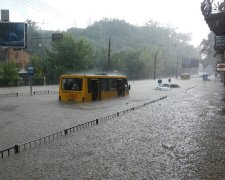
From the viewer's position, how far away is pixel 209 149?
11492mm

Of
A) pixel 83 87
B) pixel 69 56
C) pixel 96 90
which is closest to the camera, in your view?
pixel 83 87

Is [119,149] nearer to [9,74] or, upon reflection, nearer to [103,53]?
[9,74]

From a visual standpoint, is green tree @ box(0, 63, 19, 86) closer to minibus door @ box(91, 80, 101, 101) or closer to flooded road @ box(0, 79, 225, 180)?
minibus door @ box(91, 80, 101, 101)

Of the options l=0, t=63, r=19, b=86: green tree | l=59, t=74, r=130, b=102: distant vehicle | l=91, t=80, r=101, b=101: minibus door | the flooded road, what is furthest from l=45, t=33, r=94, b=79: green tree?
the flooded road

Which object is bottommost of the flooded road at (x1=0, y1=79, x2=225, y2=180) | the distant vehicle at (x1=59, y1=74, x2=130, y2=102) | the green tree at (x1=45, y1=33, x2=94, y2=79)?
the flooded road at (x1=0, y1=79, x2=225, y2=180)

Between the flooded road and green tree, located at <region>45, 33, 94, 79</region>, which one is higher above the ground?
green tree, located at <region>45, 33, 94, 79</region>

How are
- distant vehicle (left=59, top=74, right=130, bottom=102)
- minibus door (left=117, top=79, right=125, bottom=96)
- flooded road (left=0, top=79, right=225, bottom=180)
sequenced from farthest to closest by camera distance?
1. minibus door (left=117, top=79, right=125, bottom=96)
2. distant vehicle (left=59, top=74, right=130, bottom=102)
3. flooded road (left=0, top=79, right=225, bottom=180)

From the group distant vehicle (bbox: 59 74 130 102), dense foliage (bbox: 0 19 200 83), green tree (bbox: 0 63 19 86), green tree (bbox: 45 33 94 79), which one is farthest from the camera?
green tree (bbox: 45 33 94 79)

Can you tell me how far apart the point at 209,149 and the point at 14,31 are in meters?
35.9

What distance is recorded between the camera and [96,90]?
95.5 feet

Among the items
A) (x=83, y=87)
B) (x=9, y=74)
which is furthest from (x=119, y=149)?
(x=9, y=74)

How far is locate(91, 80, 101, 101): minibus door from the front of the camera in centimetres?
2842

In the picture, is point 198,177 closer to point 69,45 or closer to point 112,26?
point 69,45

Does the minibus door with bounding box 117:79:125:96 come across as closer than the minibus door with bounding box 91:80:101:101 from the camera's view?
No
